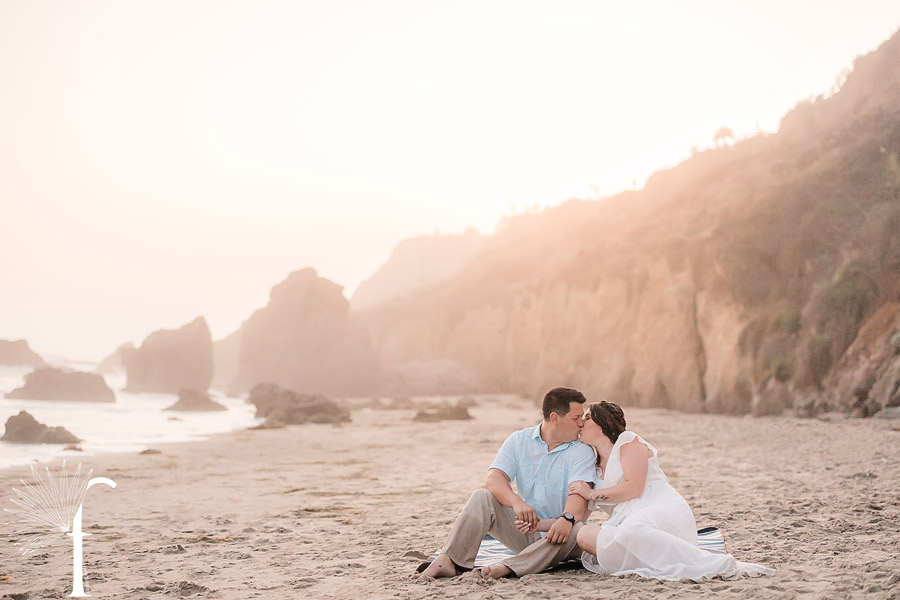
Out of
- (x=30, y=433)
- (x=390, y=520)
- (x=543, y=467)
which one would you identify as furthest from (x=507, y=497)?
(x=30, y=433)

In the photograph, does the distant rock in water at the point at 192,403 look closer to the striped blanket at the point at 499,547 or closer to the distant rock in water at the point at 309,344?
the distant rock in water at the point at 309,344

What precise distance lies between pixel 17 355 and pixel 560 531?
5998 cm

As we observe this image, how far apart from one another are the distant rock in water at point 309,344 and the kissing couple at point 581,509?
1888 inches

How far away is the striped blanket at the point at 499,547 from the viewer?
4.32 metres

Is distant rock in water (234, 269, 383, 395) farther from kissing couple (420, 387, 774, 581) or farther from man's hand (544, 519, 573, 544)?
man's hand (544, 519, 573, 544)

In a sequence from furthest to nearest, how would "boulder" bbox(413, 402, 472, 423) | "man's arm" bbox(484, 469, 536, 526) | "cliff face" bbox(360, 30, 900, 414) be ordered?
"boulder" bbox(413, 402, 472, 423) → "cliff face" bbox(360, 30, 900, 414) → "man's arm" bbox(484, 469, 536, 526)

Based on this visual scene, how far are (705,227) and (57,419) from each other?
77.5 feet

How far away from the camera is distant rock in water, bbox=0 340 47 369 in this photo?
166 ft

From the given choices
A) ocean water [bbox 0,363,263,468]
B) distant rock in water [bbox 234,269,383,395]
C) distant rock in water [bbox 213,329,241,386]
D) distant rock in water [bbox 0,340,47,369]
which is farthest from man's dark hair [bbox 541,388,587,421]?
distant rock in water [bbox 213,329,241,386]

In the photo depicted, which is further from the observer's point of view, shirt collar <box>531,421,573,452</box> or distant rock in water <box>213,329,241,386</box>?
distant rock in water <box>213,329,241,386</box>

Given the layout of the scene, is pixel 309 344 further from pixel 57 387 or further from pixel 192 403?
pixel 192 403

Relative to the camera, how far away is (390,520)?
22.1 feet

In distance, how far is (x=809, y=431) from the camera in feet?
43.7

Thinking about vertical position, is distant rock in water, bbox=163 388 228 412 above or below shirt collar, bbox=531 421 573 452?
below
